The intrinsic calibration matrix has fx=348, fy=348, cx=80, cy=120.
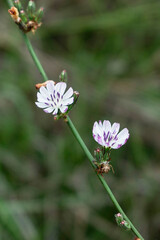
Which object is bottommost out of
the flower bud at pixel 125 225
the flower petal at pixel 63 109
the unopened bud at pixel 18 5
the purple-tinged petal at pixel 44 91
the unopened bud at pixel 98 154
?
the flower bud at pixel 125 225

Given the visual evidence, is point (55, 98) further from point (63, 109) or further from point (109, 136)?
point (109, 136)

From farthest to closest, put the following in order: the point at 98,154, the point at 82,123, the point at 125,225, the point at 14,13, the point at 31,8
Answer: the point at 82,123, the point at 31,8, the point at 14,13, the point at 98,154, the point at 125,225

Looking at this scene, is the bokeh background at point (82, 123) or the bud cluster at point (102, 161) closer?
the bud cluster at point (102, 161)

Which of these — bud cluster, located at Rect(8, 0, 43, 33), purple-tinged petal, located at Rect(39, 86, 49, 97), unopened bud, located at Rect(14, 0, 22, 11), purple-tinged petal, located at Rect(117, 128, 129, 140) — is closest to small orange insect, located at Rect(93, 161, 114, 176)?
purple-tinged petal, located at Rect(117, 128, 129, 140)

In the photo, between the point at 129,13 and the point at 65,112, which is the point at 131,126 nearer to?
the point at 129,13

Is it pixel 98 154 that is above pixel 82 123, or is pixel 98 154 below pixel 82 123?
below

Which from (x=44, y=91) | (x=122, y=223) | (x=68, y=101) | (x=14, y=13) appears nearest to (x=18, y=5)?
(x=14, y=13)

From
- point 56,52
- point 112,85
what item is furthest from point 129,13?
point 56,52

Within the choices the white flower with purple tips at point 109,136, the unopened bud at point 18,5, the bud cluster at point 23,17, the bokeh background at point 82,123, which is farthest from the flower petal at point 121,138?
the bokeh background at point 82,123

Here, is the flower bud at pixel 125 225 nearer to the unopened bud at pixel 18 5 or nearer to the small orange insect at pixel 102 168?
the small orange insect at pixel 102 168
